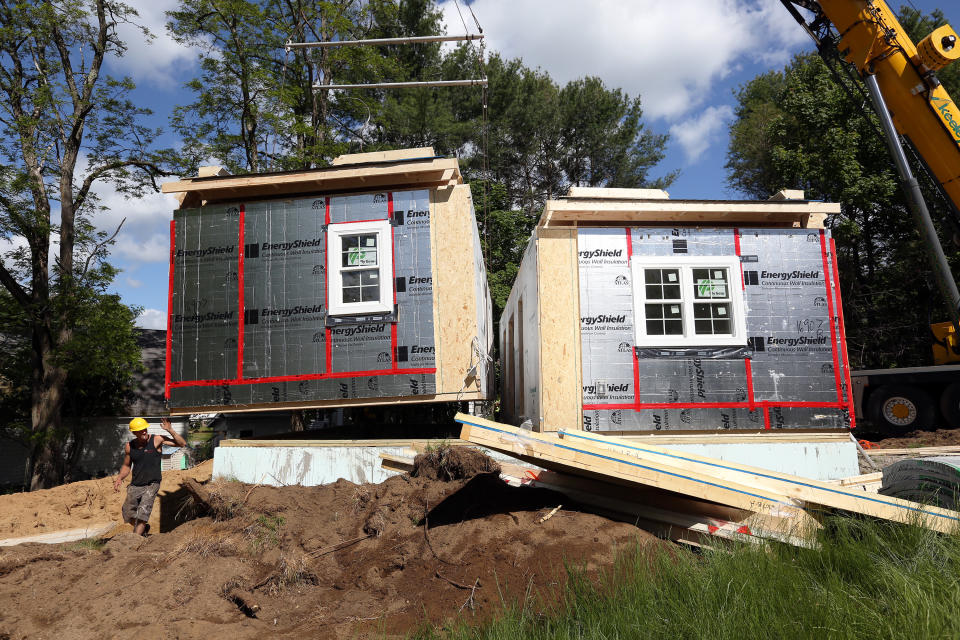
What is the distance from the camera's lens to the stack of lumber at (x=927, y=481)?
421cm

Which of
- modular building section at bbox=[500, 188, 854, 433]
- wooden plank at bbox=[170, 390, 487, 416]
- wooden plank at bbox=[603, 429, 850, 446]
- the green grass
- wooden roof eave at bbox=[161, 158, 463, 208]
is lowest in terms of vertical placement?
the green grass

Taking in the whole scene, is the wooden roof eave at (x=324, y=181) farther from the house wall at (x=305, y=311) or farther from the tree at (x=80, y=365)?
the tree at (x=80, y=365)

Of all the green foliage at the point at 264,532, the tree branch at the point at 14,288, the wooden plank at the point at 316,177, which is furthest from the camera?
the tree branch at the point at 14,288

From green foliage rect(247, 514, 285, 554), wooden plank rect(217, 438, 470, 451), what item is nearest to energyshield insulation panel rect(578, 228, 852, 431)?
wooden plank rect(217, 438, 470, 451)

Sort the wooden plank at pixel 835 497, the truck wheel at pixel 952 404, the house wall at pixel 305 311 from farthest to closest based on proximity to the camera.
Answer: the truck wheel at pixel 952 404 < the house wall at pixel 305 311 < the wooden plank at pixel 835 497

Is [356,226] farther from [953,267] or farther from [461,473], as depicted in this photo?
[953,267]

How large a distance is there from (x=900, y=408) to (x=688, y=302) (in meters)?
8.51

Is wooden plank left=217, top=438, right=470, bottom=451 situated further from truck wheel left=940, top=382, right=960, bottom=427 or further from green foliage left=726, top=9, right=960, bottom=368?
green foliage left=726, top=9, right=960, bottom=368

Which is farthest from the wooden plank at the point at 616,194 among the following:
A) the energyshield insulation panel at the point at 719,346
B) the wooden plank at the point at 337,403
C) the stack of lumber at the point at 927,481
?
the stack of lumber at the point at 927,481

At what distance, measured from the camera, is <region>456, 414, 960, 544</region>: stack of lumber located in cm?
401

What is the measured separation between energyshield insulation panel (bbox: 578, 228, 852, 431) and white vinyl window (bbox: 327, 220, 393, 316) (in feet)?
9.74

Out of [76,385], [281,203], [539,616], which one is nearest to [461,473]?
[539,616]

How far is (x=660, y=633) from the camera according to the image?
110 inches

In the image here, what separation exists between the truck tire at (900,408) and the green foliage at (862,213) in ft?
21.4
